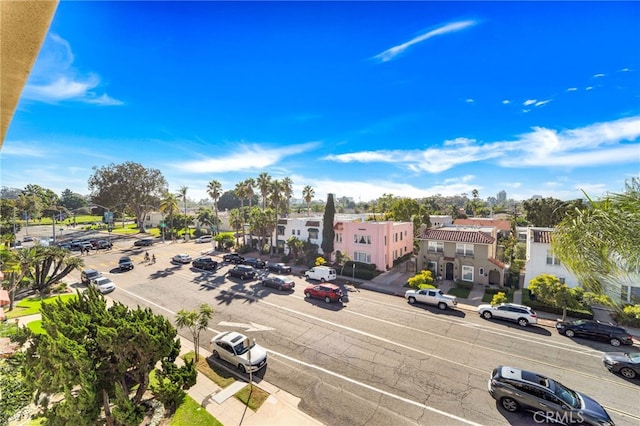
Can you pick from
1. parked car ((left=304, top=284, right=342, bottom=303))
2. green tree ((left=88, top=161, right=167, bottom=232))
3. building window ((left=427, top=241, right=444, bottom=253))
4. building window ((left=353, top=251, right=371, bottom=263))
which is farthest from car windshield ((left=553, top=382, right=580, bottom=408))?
green tree ((left=88, top=161, right=167, bottom=232))

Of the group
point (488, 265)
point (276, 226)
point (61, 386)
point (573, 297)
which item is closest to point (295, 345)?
point (61, 386)

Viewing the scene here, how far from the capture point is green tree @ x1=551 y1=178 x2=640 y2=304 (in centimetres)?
823

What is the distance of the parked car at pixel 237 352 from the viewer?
604 inches

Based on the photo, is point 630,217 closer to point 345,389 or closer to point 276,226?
point 345,389

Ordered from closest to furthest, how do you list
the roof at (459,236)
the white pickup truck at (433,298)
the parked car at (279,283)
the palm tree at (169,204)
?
the white pickup truck at (433,298) < the parked car at (279,283) < the roof at (459,236) < the palm tree at (169,204)

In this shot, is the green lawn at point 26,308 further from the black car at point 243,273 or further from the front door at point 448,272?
the front door at point 448,272

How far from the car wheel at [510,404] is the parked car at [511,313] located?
1119 centimetres

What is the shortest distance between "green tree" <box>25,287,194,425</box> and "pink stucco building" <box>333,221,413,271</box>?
99.4 ft

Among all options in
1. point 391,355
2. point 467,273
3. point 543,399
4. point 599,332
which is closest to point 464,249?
point 467,273

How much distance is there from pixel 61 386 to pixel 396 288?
90.9 feet

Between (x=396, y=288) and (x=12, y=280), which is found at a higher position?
(x=12, y=280)

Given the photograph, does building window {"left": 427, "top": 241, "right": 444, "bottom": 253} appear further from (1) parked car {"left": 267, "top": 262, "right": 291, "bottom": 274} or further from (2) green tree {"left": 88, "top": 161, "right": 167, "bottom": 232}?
(2) green tree {"left": 88, "top": 161, "right": 167, "bottom": 232}

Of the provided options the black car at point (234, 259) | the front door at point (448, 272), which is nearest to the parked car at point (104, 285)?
the black car at point (234, 259)

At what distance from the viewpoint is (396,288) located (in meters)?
30.9
